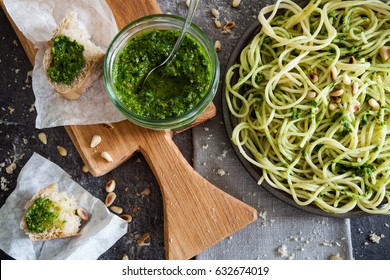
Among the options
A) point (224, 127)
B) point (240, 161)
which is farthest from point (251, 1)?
point (240, 161)

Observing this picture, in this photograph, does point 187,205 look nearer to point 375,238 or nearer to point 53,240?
point 53,240

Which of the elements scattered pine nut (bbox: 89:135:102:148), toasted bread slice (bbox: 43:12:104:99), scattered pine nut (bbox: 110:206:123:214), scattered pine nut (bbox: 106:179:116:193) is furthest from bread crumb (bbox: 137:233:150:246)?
toasted bread slice (bbox: 43:12:104:99)

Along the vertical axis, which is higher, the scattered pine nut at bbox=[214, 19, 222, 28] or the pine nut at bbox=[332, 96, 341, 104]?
the scattered pine nut at bbox=[214, 19, 222, 28]

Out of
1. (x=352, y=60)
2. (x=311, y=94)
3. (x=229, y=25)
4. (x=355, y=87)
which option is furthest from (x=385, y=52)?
(x=229, y=25)

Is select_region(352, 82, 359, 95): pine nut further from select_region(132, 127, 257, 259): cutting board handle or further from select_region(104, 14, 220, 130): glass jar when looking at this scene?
select_region(132, 127, 257, 259): cutting board handle

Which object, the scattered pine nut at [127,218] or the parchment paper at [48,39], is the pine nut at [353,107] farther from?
the scattered pine nut at [127,218]

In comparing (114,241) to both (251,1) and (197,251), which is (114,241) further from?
(251,1)
